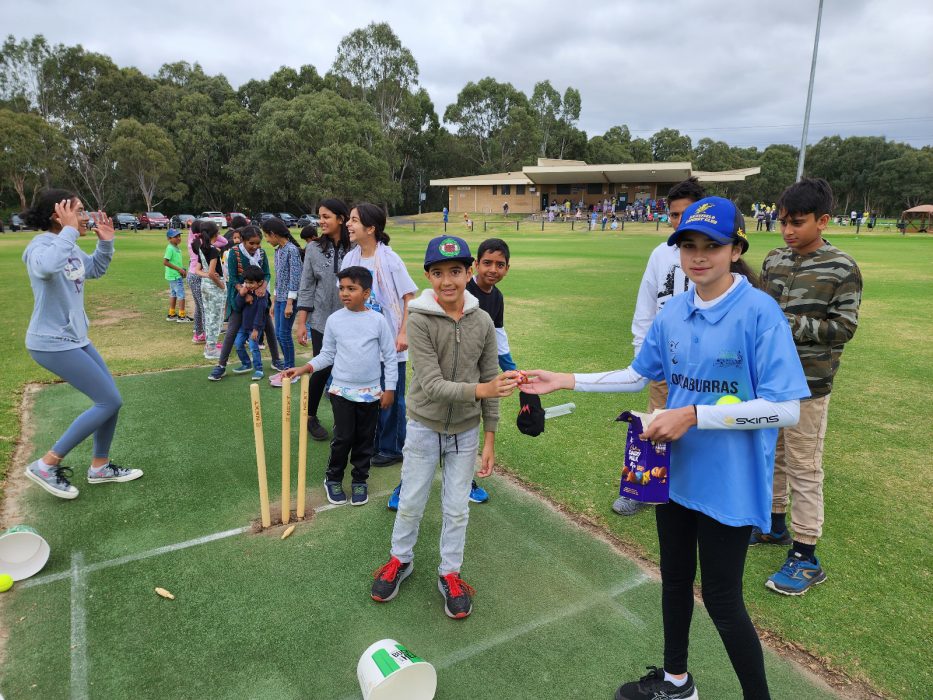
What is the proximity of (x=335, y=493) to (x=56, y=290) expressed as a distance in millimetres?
2516

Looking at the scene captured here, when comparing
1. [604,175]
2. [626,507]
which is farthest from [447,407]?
[604,175]

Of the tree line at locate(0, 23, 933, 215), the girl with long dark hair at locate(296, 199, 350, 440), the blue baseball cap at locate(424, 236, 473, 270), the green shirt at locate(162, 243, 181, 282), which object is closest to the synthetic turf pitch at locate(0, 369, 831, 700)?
the girl with long dark hair at locate(296, 199, 350, 440)

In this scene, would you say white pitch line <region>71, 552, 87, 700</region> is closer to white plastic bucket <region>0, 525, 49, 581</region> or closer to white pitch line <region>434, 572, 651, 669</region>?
white plastic bucket <region>0, 525, 49, 581</region>

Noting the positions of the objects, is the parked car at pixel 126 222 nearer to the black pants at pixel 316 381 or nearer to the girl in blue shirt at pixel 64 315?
the black pants at pixel 316 381

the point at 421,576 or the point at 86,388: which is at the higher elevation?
the point at 86,388

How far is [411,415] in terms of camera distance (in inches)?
124

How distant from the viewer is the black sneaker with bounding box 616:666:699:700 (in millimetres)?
2498

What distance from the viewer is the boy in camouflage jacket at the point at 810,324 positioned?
324 centimetres

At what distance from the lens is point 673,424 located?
1996 millimetres

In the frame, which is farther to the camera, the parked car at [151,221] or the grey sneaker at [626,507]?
the parked car at [151,221]

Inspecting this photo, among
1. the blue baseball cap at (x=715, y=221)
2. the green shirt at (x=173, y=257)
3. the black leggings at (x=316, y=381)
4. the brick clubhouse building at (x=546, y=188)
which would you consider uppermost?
the brick clubhouse building at (x=546, y=188)

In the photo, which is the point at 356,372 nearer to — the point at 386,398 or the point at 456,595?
the point at 386,398

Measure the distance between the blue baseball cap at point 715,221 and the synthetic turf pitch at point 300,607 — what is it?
2158mm

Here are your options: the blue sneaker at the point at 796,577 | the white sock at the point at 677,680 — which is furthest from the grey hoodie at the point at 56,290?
the blue sneaker at the point at 796,577
